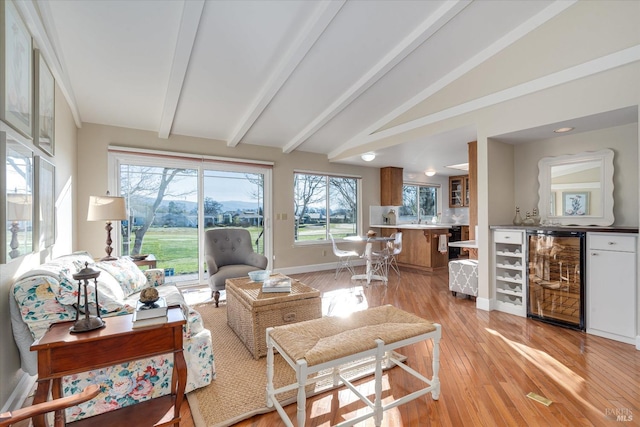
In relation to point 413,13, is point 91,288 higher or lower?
lower

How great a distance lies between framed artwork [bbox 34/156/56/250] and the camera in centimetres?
205

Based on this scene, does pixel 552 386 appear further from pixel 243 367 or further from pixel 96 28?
pixel 96 28

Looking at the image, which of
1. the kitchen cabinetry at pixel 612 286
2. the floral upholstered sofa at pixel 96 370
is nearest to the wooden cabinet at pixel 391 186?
the kitchen cabinetry at pixel 612 286

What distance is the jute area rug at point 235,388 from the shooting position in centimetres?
173

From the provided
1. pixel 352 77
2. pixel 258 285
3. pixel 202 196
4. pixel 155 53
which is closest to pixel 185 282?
pixel 202 196

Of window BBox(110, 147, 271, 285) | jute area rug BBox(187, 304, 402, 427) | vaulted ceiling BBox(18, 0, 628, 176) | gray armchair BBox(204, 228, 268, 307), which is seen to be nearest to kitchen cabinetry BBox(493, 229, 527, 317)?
vaulted ceiling BBox(18, 0, 628, 176)

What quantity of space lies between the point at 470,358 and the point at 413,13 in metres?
3.17

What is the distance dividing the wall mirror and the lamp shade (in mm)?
4915

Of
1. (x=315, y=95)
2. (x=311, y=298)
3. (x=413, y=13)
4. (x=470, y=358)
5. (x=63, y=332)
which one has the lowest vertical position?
(x=470, y=358)

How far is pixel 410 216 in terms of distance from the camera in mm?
7910

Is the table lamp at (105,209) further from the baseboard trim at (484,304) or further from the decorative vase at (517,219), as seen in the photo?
the decorative vase at (517,219)

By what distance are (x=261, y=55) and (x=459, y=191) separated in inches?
273

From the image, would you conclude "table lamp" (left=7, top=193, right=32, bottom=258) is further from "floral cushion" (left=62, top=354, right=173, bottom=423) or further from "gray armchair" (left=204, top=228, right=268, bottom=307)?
"gray armchair" (left=204, top=228, right=268, bottom=307)

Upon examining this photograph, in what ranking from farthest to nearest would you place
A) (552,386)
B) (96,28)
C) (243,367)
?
(96,28) → (243,367) → (552,386)
